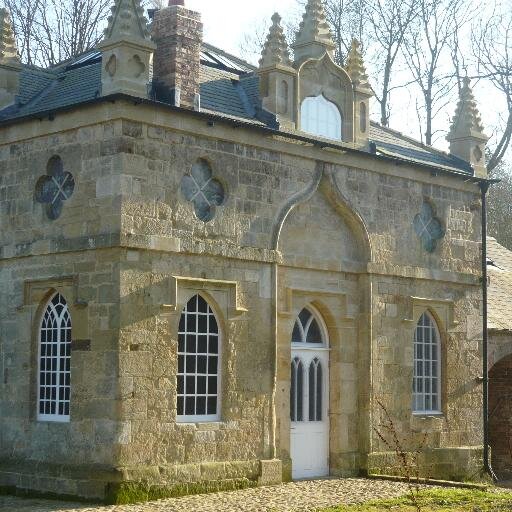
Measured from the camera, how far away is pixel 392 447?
2100cm

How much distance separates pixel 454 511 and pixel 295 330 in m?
5.15

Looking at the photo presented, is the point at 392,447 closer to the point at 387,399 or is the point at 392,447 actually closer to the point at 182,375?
the point at 387,399

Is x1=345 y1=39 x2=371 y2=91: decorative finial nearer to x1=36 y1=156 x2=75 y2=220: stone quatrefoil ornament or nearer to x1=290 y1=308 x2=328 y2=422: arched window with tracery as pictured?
x1=290 y1=308 x2=328 y2=422: arched window with tracery

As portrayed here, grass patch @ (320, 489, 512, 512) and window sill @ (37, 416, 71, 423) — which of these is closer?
grass patch @ (320, 489, 512, 512)

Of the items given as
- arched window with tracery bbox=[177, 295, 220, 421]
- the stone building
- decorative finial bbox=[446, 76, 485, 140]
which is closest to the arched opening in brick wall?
the stone building

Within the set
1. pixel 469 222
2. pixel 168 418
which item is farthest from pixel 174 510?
pixel 469 222

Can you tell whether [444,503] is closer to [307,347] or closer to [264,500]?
[264,500]

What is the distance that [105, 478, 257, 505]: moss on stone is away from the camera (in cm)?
1662

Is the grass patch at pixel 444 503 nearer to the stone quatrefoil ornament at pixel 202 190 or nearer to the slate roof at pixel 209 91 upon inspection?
the stone quatrefoil ornament at pixel 202 190

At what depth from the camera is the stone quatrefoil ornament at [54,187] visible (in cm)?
1819

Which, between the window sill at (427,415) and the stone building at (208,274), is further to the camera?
the window sill at (427,415)

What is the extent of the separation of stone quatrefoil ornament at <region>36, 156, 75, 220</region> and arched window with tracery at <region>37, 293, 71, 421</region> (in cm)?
141

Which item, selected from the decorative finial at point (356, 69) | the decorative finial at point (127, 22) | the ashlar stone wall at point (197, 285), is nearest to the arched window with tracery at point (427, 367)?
the ashlar stone wall at point (197, 285)

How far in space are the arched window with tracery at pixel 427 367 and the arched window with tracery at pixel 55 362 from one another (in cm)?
733
